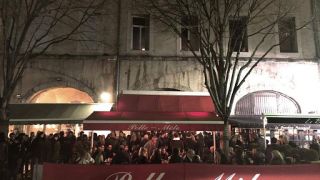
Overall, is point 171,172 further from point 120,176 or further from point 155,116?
point 155,116

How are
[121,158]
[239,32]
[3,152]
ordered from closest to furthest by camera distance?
[121,158], [3,152], [239,32]

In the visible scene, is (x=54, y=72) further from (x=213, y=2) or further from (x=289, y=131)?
(x=289, y=131)

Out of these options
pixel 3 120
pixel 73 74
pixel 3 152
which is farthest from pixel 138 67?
pixel 3 152

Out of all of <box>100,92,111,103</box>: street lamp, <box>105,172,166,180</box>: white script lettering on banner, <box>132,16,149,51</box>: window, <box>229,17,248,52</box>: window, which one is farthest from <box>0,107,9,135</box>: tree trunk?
<box>229,17,248,52</box>: window

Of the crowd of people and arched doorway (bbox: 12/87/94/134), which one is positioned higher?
arched doorway (bbox: 12/87/94/134)

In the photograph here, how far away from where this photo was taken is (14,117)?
1644 cm

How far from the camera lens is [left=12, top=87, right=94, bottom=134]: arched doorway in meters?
19.6

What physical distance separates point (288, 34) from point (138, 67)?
7.77m

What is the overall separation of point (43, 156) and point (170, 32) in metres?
8.78

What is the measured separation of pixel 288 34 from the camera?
20.3m

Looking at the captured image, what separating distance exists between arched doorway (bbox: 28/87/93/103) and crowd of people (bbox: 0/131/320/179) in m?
4.42

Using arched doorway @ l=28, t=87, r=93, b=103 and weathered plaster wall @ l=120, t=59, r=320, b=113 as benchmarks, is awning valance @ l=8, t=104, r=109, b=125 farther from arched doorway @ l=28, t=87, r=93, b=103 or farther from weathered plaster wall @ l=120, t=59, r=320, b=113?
weathered plaster wall @ l=120, t=59, r=320, b=113

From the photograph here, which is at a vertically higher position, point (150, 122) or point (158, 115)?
point (158, 115)

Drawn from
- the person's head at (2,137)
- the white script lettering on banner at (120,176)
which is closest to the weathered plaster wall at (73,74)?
the person's head at (2,137)
